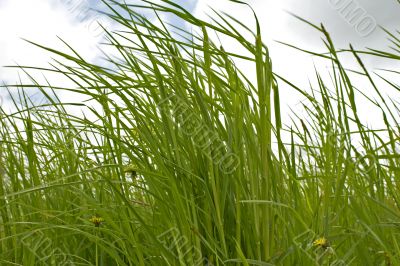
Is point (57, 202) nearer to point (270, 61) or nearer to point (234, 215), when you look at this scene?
point (234, 215)

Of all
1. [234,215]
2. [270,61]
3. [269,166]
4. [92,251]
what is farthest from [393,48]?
[92,251]

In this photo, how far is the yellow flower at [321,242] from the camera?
129 centimetres

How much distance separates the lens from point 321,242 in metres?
1.29

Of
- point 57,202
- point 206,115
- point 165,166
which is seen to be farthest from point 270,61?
point 57,202

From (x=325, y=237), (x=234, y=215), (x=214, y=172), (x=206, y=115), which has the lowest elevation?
(x=325, y=237)

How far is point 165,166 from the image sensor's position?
52.5 inches

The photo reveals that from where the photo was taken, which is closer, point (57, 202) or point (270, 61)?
point (270, 61)

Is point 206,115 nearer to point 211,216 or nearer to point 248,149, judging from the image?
point 248,149

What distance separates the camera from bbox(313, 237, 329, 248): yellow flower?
1.29 m

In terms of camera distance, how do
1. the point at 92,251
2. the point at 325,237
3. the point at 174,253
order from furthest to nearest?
the point at 92,251 < the point at 174,253 < the point at 325,237

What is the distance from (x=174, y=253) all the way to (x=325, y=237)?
0.39m

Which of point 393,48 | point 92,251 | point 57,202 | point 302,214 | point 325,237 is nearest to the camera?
point 325,237

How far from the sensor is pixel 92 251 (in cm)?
194

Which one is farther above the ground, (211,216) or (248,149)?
(248,149)
